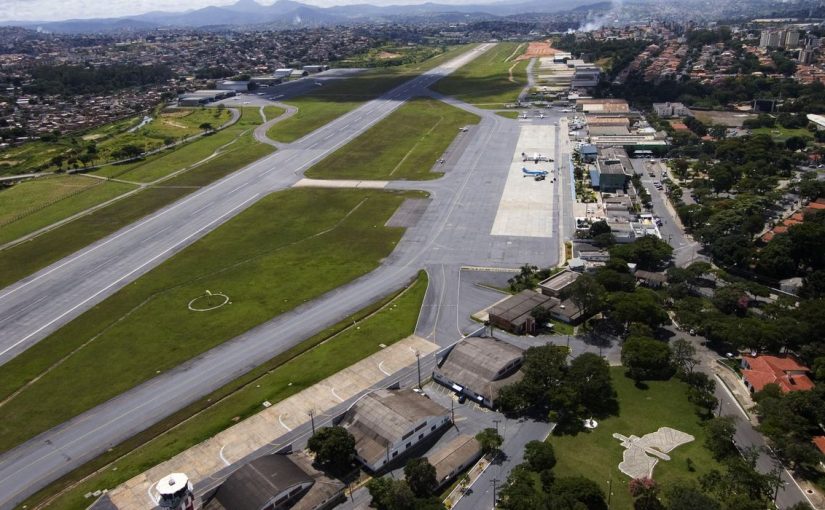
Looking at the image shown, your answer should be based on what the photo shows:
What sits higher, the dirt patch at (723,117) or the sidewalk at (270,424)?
the dirt patch at (723,117)

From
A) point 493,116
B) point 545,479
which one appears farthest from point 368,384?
point 493,116

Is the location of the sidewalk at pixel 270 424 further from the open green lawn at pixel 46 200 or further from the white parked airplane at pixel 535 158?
the white parked airplane at pixel 535 158

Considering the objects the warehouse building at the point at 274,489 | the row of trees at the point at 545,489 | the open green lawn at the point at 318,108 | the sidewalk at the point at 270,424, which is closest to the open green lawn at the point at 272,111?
the open green lawn at the point at 318,108

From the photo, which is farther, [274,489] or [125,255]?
[125,255]

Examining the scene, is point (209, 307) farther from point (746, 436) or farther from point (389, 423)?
point (746, 436)

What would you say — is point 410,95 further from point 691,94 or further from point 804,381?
point 804,381

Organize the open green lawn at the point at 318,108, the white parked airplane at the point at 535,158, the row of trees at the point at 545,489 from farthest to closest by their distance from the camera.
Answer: the open green lawn at the point at 318,108 → the white parked airplane at the point at 535,158 → the row of trees at the point at 545,489

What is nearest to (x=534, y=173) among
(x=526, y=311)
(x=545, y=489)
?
(x=526, y=311)
